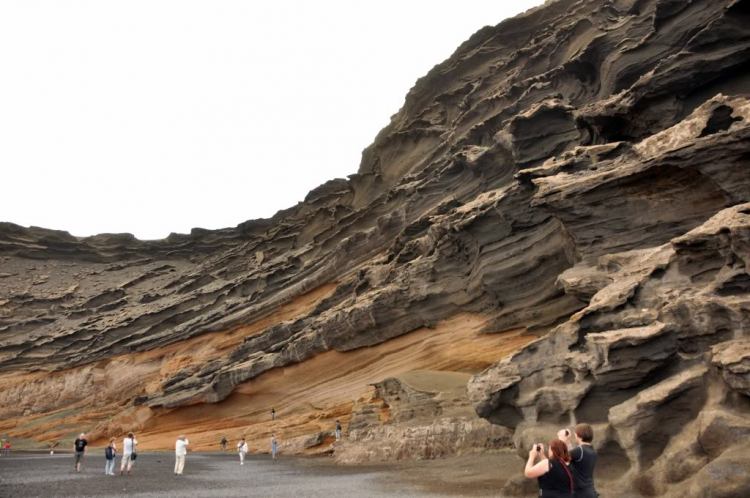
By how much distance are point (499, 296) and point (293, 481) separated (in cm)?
1351

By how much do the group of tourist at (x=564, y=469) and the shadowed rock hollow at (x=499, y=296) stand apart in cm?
406

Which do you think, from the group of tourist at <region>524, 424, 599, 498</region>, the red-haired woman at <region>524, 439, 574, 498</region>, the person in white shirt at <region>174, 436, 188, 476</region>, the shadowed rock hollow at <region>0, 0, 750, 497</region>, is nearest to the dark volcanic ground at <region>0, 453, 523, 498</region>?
the person in white shirt at <region>174, 436, 188, 476</region>

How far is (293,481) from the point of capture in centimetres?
1836

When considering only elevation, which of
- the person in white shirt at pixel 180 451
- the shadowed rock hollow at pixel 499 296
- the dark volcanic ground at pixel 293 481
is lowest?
the dark volcanic ground at pixel 293 481

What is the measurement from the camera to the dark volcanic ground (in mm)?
14945

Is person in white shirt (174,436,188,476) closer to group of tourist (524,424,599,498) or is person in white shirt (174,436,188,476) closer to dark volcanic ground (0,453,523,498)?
dark volcanic ground (0,453,523,498)

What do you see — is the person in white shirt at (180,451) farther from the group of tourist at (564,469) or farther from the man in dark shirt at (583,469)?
the man in dark shirt at (583,469)

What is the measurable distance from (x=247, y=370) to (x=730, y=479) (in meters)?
33.9

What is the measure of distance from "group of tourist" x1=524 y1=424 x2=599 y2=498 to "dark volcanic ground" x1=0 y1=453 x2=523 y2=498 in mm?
7245

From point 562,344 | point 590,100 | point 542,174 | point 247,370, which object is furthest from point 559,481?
point 247,370

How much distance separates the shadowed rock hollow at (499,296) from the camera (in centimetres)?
1208

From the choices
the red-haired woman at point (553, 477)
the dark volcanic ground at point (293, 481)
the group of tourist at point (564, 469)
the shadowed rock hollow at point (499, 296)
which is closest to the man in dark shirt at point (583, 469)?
the group of tourist at point (564, 469)

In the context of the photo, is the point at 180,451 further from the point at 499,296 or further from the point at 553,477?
the point at 553,477

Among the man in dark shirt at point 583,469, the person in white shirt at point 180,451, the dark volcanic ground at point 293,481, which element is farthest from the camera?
the person in white shirt at point 180,451
